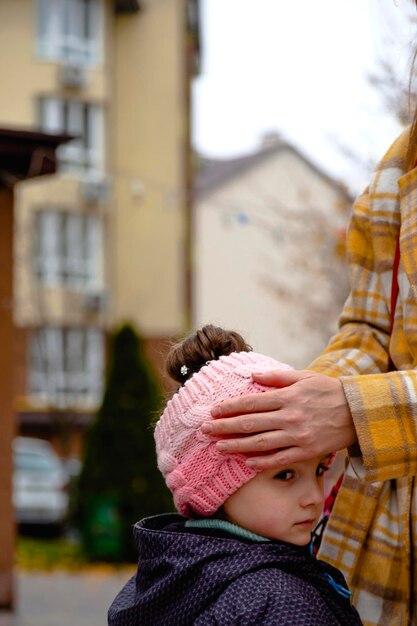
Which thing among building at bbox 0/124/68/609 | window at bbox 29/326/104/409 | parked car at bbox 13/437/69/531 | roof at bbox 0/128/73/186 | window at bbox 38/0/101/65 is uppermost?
window at bbox 38/0/101/65

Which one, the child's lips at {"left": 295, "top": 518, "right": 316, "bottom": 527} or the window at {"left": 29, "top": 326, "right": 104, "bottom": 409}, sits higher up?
the child's lips at {"left": 295, "top": 518, "right": 316, "bottom": 527}

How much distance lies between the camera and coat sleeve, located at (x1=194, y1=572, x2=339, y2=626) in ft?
6.51

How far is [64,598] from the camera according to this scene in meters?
11.6

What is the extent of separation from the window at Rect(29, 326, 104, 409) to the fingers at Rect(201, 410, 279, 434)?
27.2 m

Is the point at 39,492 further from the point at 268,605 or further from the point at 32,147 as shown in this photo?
the point at 268,605

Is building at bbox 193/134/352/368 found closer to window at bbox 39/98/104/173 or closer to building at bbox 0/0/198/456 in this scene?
building at bbox 0/0/198/456

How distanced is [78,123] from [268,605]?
30.8 metres

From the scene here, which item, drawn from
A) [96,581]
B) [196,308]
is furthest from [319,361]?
[196,308]

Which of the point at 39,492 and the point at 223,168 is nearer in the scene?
the point at 39,492

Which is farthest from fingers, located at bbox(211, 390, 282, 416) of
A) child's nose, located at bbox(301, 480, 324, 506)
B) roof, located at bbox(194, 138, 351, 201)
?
roof, located at bbox(194, 138, 351, 201)

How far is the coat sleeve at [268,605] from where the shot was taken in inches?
78.1

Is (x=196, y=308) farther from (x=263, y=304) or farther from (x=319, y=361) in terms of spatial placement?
(x=319, y=361)

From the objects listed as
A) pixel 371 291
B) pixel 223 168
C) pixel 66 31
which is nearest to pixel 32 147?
pixel 371 291

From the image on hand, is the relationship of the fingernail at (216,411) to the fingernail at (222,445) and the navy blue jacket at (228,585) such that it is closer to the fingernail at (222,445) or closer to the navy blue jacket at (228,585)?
the fingernail at (222,445)
